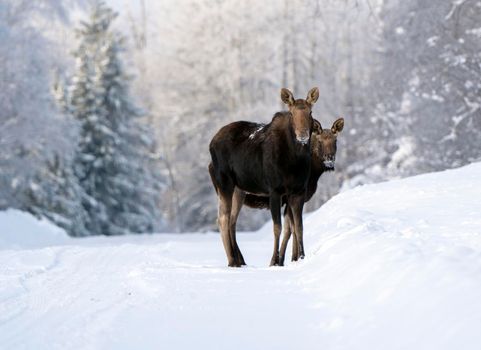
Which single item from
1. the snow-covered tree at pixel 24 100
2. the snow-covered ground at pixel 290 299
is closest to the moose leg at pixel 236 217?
the snow-covered ground at pixel 290 299

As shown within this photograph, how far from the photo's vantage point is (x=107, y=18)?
47125 mm

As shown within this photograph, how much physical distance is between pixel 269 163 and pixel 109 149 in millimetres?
31341

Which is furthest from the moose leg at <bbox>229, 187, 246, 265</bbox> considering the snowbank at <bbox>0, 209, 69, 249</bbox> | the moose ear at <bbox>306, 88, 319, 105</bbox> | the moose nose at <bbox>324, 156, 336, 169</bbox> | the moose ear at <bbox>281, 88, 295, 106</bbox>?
the snowbank at <bbox>0, 209, 69, 249</bbox>

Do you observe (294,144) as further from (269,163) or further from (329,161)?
(329,161)

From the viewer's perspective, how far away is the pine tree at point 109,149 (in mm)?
40781

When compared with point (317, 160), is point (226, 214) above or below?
below

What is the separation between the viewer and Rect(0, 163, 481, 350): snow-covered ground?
19.4 ft

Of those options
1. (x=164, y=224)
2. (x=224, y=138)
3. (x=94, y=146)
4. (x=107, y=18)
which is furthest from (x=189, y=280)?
(x=107, y=18)

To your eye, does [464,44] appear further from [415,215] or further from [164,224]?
[164,224]

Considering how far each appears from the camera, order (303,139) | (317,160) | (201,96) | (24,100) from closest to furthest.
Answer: (303,139)
(317,160)
(24,100)
(201,96)

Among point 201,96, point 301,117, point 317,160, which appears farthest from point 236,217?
point 201,96

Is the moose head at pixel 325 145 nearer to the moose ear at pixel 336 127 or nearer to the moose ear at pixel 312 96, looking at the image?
the moose ear at pixel 336 127

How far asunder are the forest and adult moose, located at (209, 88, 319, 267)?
1191 centimetres

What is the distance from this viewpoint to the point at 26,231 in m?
24.3
